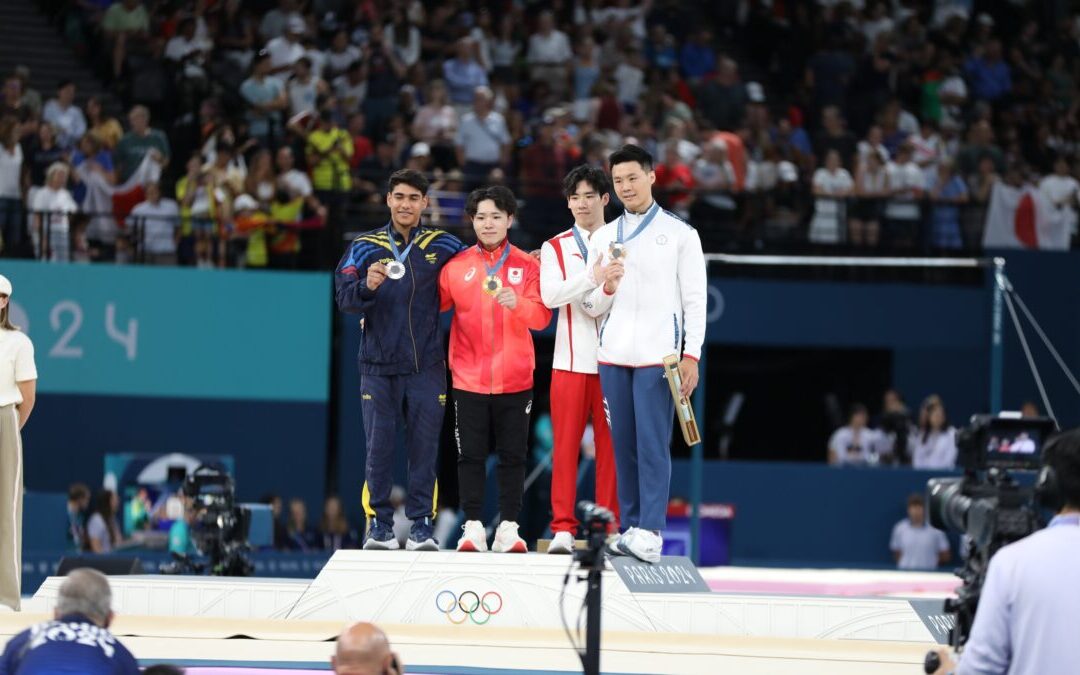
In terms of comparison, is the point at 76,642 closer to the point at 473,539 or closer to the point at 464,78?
the point at 473,539

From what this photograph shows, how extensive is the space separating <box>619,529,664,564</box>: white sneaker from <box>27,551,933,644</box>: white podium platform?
0.16 m

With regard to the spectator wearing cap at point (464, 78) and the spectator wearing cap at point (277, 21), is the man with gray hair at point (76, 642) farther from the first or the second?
the spectator wearing cap at point (277, 21)

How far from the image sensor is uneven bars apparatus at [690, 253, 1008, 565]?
14633 mm

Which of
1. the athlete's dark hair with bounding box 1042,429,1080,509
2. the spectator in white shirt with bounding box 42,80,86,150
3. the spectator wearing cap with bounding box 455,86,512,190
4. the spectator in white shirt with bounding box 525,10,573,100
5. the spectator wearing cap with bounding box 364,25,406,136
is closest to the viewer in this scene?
the athlete's dark hair with bounding box 1042,429,1080,509

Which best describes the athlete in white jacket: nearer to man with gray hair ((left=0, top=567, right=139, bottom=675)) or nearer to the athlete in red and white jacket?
the athlete in red and white jacket

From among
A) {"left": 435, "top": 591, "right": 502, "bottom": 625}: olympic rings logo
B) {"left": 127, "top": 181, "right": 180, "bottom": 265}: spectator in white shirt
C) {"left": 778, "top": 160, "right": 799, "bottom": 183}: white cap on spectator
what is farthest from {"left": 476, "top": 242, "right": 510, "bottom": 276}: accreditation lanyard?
{"left": 778, "top": 160, "right": 799, "bottom": 183}: white cap on spectator

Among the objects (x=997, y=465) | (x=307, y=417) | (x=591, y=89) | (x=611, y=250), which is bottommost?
(x=307, y=417)

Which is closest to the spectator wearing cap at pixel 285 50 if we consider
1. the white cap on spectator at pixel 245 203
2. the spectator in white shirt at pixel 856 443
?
the white cap on spectator at pixel 245 203

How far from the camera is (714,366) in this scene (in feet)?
64.8

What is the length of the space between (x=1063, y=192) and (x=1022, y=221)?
791mm

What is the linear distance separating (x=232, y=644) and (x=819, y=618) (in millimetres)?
2711

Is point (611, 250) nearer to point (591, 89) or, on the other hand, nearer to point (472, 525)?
point (472, 525)

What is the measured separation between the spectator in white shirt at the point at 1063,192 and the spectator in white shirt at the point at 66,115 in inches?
381

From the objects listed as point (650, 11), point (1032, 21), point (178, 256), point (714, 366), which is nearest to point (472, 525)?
point (178, 256)
